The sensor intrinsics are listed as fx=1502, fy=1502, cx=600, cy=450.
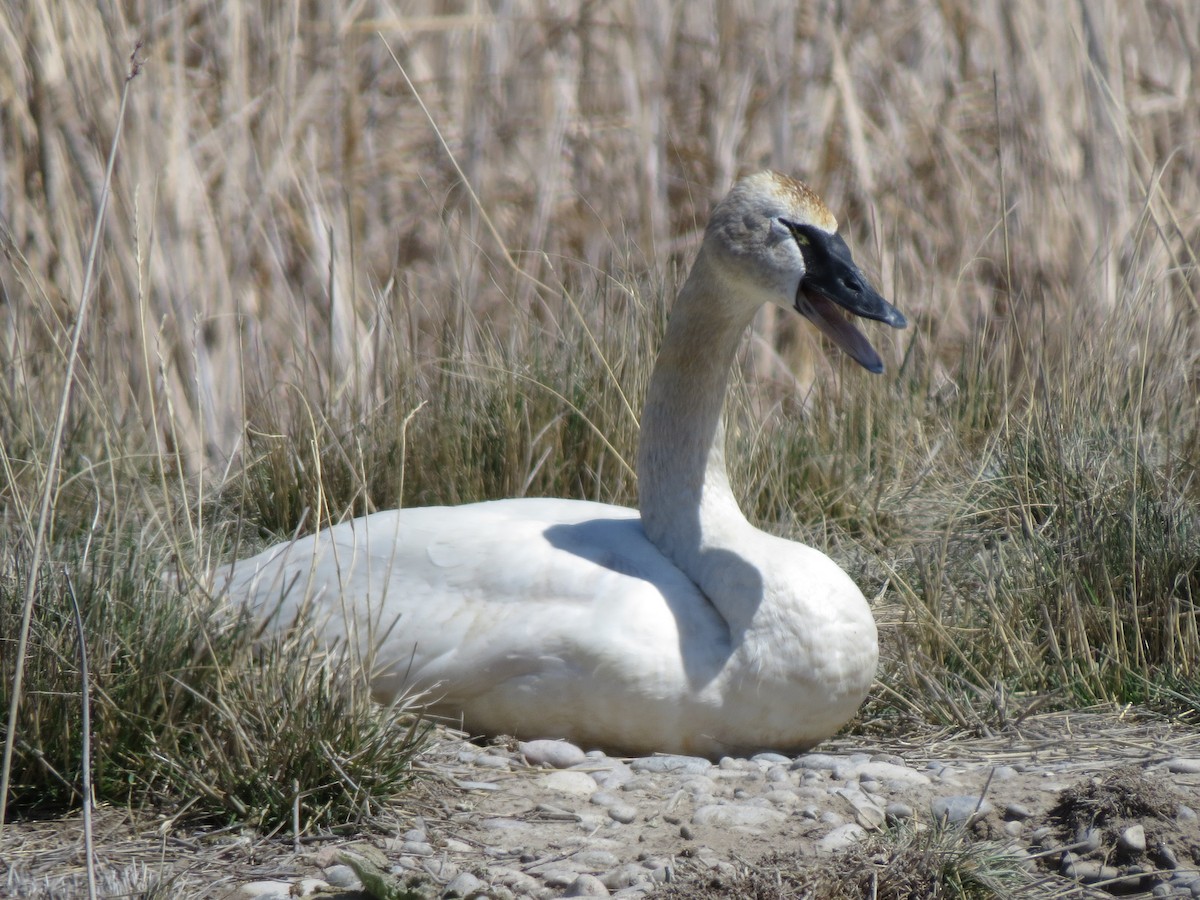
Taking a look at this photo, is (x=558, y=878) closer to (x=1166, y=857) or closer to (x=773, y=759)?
(x=773, y=759)

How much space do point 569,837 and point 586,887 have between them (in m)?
0.23

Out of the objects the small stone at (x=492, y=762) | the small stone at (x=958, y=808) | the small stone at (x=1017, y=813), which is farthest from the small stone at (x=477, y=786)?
the small stone at (x=1017, y=813)

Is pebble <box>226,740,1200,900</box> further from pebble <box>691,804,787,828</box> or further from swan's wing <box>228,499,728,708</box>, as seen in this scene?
swan's wing <box>228,499,728,708</box>

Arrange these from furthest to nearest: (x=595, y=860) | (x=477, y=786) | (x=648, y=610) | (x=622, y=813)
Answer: (x=648, y=610) < (x=477, y=786) < (x=622, y=813) < (x=595, y=860)

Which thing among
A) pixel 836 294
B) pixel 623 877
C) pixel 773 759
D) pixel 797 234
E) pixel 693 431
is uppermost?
pixel 797 234

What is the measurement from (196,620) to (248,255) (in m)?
3.07

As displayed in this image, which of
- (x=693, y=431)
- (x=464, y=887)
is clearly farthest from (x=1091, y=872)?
(x=693, y=431)

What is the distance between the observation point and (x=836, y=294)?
3.32m

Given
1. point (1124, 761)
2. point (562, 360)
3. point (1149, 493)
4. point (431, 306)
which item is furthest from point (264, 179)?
point (1124, 761)

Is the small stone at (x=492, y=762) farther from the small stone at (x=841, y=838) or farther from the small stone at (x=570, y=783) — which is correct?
the small stone at (x=841, y=838)

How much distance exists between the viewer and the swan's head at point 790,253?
334 centimetres

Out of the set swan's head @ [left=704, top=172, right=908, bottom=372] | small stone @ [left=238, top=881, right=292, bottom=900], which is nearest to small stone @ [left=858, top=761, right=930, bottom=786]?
swan's head @ [left=704, top=172, right=908, bottom=372]

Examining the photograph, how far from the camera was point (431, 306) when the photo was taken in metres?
6.13

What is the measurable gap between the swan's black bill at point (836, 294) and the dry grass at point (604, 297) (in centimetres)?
75
